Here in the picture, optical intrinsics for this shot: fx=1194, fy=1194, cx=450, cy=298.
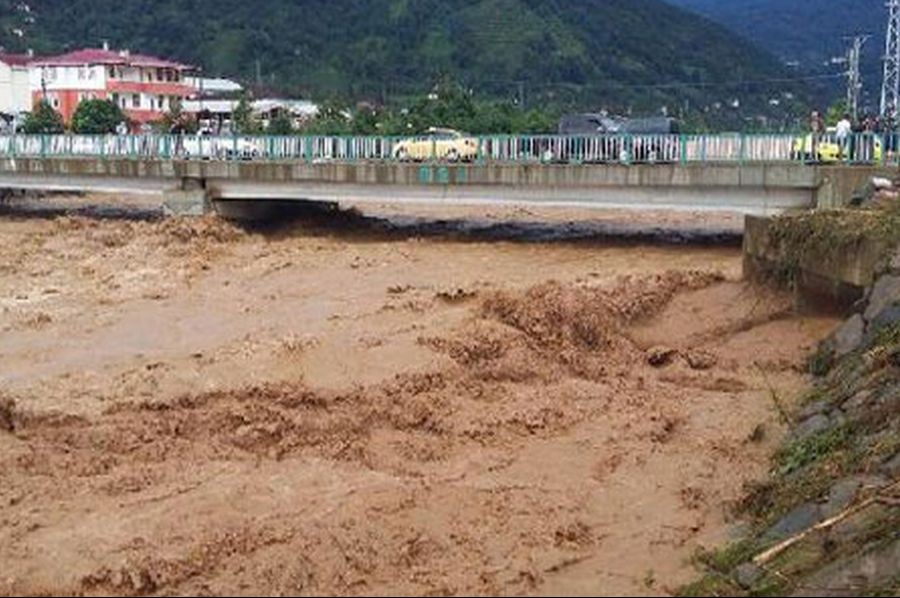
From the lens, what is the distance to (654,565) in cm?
1029

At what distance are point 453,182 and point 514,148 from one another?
5.92 ft

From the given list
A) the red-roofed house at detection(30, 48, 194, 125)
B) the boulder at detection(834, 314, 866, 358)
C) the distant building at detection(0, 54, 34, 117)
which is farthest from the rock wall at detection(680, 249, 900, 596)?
the distant building at detection(0, 54, 34, 117)

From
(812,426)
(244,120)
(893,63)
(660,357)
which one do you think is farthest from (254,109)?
(812,426)

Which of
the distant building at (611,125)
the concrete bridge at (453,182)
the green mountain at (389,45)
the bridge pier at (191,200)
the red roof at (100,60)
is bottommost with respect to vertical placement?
the bridge pier at (191,200)

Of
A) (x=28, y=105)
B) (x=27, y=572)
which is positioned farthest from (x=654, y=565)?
(x=28, y=105)

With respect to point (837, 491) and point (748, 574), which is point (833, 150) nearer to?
point (837, 491)

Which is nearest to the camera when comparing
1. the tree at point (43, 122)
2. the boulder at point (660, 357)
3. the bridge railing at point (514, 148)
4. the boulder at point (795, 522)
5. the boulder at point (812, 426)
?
the boulder at point (795, 522)

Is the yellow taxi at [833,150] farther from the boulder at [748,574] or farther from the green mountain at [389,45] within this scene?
the green mountain at [389,45]

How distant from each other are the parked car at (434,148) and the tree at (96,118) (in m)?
32.5

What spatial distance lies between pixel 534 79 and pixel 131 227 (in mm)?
88339

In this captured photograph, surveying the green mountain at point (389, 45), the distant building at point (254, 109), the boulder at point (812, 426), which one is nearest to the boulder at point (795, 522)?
the boulder at point (812, 426)

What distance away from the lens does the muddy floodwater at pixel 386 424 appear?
10320mm

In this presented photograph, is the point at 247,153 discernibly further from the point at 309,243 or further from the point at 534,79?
the point at 534,79

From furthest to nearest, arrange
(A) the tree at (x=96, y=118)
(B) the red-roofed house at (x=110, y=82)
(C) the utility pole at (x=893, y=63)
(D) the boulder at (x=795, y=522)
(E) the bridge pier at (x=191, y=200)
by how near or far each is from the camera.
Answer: (B) the red-roofed house at (x=110, y=82)
(A) the tree at (x=96, y=118)
(C) the utility pole at (x=893, y=63)
(E) the bridge pier at (x=191, y=200)
(D) the boulder at (x=795, y=522)
